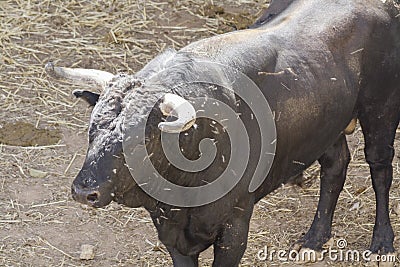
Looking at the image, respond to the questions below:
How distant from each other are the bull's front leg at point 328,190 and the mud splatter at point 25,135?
7.36 feet

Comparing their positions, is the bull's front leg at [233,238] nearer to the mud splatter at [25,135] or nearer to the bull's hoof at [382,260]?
the bull's hoof at [382,260]

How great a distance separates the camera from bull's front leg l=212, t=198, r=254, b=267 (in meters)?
4.69

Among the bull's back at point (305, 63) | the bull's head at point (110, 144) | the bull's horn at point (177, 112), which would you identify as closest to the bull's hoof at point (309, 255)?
the bull's back at point (305, 63)

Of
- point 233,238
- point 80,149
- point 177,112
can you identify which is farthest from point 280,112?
point 80,149

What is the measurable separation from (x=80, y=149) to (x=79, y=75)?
2.59 m

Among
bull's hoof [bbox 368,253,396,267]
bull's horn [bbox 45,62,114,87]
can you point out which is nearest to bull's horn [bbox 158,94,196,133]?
bull's horn [bbox 45,62,114,87]

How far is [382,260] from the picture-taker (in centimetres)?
575

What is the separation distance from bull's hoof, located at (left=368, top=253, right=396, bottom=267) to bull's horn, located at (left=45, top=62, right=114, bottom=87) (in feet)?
7.44

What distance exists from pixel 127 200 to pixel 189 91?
593 millimetres

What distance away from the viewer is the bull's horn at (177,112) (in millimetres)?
3959

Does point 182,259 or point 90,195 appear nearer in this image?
point 90,195

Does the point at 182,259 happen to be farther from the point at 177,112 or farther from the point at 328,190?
the point at 328,190

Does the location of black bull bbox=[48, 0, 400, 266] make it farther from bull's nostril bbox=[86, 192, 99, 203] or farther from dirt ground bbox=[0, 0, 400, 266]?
dirt ground bbox=[0, 0, 400, 266]

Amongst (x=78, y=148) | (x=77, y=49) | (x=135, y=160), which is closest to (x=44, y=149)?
(x=78, y=148)
